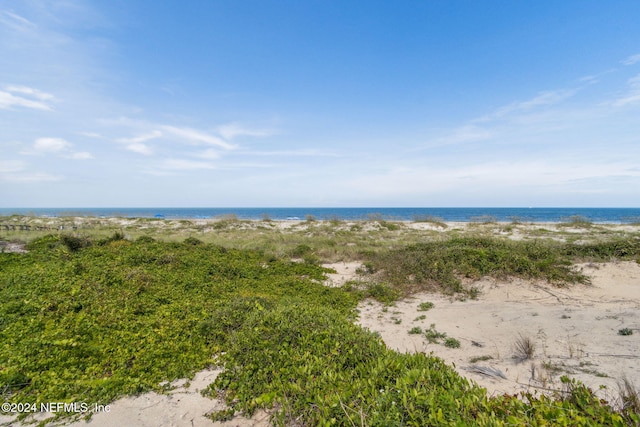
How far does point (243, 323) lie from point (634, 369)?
6414 mm

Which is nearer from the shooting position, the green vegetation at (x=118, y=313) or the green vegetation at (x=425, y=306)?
the green vegetation at (x=118, y=313)

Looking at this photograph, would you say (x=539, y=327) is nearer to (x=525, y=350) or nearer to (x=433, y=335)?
(x=525, y=350)

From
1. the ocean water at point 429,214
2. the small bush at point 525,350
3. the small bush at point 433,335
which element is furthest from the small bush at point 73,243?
the ocean water at point 429,214

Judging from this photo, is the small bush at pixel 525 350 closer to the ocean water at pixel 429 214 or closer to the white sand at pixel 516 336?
the white sand at pixel 516 336

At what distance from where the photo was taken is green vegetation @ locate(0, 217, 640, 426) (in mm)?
3057

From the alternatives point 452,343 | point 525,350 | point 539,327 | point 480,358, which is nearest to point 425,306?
point 452,343

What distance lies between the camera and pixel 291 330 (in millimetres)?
5156

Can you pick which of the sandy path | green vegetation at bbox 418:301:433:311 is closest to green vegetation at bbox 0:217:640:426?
the sandy path

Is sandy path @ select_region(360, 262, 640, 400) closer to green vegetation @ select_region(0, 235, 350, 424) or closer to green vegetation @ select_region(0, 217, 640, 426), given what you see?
green vegetation @ select_region(0, 217, 640, 426)

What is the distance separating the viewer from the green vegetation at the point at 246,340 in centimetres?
306

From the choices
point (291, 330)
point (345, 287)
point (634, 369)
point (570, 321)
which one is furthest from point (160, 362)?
point (570, 321)

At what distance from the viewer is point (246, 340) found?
199 inches

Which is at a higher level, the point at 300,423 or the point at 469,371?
the point at 300,423

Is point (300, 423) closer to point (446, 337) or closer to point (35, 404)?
point (35, 404)
